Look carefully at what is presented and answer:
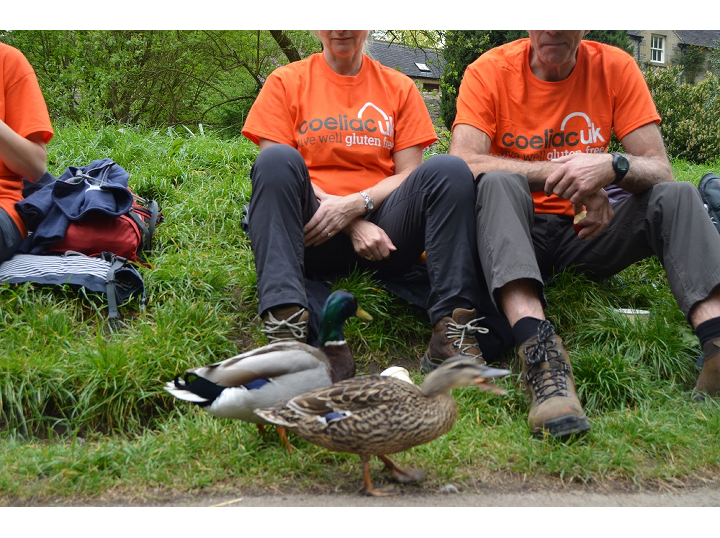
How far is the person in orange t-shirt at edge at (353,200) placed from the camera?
336 cm

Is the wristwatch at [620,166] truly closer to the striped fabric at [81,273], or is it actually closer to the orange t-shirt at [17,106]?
the striped fabric at [81,273]

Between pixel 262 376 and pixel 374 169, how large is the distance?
184cm

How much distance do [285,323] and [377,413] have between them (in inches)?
39.4

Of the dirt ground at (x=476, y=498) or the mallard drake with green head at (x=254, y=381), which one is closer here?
the dirt ground at (x=476, y=498)

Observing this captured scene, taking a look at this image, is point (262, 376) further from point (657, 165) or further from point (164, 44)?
point (164, 44)

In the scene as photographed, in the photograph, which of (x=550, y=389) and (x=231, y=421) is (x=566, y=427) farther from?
(x=231, y=421)

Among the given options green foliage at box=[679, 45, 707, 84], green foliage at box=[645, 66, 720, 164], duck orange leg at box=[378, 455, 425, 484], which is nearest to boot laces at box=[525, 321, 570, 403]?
duck orange leg at box=[378, 455, 425, 484]

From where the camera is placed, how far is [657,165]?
372cm

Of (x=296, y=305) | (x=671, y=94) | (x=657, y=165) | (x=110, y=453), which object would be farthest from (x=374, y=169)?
(x=671, y=94)

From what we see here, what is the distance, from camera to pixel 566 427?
9.54ft

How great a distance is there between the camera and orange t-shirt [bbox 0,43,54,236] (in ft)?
13.3

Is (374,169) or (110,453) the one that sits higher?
(374,169)

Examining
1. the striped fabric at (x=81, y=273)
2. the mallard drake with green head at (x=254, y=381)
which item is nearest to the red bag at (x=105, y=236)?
the striped fabric at (x=81, y=273)

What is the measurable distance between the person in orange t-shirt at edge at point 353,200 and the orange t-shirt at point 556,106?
1.40ft
